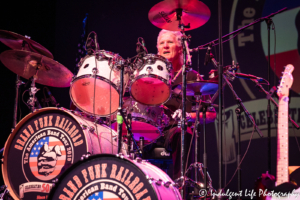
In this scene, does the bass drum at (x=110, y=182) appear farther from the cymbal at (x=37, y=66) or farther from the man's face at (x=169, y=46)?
the man's face at (x=169, y=46)

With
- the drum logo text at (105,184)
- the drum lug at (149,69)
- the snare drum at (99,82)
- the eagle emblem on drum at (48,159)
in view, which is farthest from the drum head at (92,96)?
the drum logo text at (105,184)

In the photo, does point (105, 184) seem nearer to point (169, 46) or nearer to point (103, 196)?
point (103, 196)

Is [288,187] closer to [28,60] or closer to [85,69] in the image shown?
[85,69]

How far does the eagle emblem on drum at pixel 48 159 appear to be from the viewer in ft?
8.46

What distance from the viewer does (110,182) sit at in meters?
1.97

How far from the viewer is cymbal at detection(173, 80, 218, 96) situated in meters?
2.78

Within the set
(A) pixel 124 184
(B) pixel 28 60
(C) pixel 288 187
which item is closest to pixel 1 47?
(B) pixel 28 60

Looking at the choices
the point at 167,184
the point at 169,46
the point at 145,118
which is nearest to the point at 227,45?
the point at 169,46

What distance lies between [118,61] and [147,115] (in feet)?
2.06

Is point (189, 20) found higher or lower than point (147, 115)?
higher

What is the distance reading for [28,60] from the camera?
295 cm

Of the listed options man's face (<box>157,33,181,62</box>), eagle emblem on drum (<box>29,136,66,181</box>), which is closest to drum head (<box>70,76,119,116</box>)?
eagle emblem on drum (<box>29,136,66,181</box>)

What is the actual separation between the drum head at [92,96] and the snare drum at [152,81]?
226 millimetres

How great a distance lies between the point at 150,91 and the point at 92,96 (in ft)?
1.86
